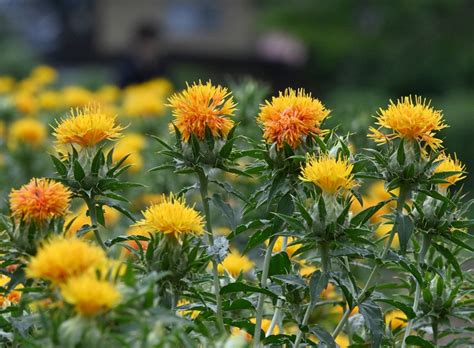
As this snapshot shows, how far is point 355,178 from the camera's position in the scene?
2.07m

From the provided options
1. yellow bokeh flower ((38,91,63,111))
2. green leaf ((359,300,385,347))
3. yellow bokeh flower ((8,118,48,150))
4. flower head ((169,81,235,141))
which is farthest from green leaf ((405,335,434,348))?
yellow bokeh flower ((38,91,63,111))

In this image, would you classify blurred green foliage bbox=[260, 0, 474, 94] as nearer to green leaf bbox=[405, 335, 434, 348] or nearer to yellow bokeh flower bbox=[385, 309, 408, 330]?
yellow bokeh flower bbox=[385, 309, 408, 330]

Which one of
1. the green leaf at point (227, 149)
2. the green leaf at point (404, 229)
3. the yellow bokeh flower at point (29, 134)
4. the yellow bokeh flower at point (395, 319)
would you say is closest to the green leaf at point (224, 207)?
the green leaf at point (227, 149)

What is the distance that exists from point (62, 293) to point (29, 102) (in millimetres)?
4528

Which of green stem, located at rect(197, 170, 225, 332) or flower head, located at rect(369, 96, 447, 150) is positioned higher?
flower head, located at rect(369, 96, 447, 150)

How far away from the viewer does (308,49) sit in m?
20.6

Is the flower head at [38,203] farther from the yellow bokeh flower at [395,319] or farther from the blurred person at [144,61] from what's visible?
the blurred person at [144,61]

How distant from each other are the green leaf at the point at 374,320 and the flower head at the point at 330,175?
28 cm

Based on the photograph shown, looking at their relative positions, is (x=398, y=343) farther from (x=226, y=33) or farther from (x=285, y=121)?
(x=226, y=33)

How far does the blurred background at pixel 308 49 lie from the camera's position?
1539cm

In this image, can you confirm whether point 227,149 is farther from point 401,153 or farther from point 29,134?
point 29,134

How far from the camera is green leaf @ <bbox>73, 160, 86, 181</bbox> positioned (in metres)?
2.10

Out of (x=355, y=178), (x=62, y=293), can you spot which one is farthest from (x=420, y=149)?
(x=62, y=293)

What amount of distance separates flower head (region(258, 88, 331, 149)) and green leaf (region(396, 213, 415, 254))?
0.27 m
